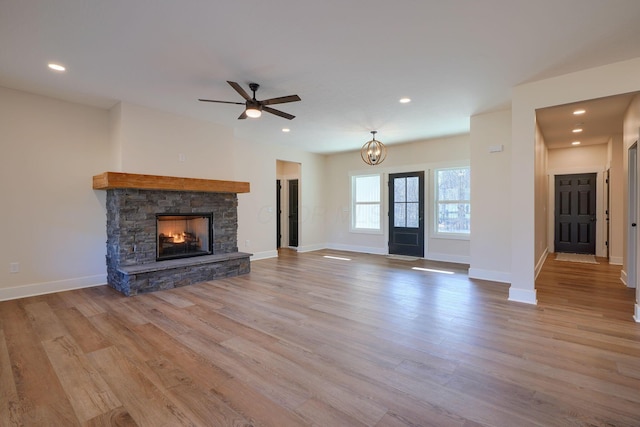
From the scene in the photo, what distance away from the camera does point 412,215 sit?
7.22 meters

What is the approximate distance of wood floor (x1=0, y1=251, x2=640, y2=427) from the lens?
1.79m

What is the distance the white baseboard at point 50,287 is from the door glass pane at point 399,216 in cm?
605

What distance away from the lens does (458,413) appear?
5.81ft

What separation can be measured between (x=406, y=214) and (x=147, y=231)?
216 inches

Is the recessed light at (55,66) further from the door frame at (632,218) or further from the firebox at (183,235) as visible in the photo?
the door frame at (632,218)

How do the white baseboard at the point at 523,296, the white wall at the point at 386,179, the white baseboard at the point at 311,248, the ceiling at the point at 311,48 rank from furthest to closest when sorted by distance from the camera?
the white baseboard at the point at 311,248, the white wall at the point at 386,179, the white baseboard at the point at 523,296, the ceiling at the point at 311,48

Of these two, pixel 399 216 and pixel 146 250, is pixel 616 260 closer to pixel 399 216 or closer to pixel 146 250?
pixel 399 216

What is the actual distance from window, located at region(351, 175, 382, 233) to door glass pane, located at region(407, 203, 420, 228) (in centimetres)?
80

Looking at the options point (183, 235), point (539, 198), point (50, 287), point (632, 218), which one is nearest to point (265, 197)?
point (183, 235)

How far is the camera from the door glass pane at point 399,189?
24.1 feet

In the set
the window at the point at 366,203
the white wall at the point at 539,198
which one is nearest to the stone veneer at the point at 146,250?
the window at the point at 366,203

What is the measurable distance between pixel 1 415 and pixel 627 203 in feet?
22.8

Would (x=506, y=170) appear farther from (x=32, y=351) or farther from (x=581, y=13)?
(x=32, y=351)

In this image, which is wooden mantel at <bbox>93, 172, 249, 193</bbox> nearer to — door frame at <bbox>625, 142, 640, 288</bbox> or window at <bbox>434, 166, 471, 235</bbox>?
window at <bbox>434, 166, 471, 235</bbox>
